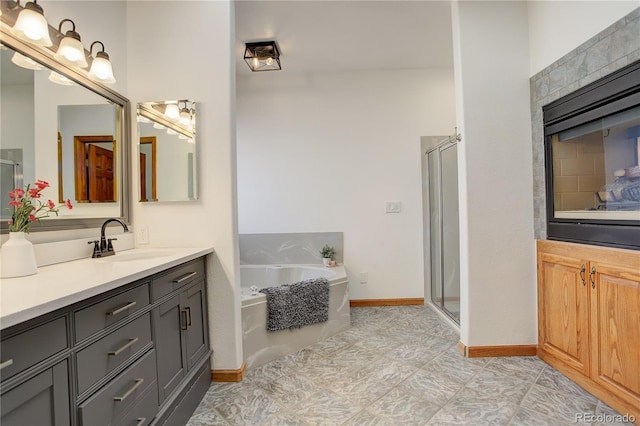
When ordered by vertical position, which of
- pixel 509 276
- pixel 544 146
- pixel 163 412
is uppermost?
pixel 544 146

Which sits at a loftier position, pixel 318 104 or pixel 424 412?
pixel 318 104

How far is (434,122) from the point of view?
3367 millimetres

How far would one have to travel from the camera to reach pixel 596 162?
5.85ft

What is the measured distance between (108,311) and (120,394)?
1.03 ft

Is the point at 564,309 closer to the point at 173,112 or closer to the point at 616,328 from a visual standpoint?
the point at 616,328

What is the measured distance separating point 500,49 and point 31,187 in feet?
9.43

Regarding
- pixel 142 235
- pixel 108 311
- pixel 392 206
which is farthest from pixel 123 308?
pixel 392 206

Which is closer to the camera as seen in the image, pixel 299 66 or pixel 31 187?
pixel 31 187

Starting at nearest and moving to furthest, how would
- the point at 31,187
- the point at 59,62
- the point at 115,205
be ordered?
the point at 31,187, the point at 59,62, the point at 115,205

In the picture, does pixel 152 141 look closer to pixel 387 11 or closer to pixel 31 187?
pixel 31 187

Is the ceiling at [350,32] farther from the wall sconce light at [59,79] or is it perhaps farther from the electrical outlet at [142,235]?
the electrical outlet at [142,235]

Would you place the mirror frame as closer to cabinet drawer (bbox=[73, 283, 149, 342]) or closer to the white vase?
the white vase

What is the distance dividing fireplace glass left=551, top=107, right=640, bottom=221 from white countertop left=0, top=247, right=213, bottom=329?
7.60 feet

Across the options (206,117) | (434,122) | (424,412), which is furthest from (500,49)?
(424,412)
